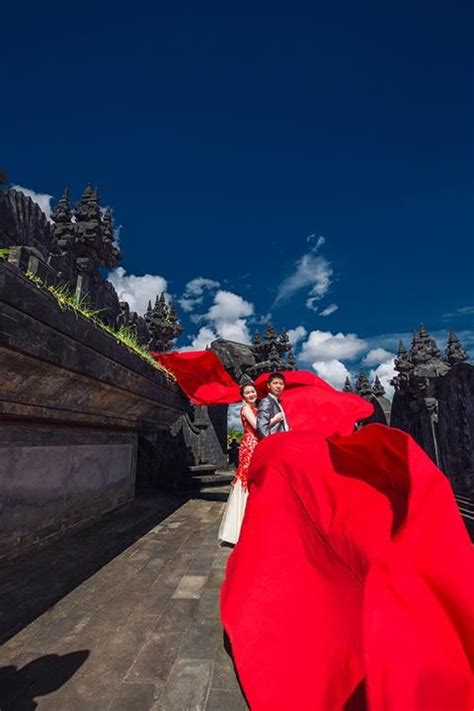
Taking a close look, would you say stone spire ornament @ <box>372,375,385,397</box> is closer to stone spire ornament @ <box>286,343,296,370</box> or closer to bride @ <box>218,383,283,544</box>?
stone spire ornament @ <box>286,343,296,370</box>

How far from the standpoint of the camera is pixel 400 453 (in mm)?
1902

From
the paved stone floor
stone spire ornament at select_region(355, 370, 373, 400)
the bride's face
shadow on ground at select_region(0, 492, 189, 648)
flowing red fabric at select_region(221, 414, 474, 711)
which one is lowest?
the paved stone floor

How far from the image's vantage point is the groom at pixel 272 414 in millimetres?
4066

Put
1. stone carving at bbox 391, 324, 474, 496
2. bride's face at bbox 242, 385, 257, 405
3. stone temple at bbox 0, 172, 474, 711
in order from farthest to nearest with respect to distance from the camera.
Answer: stone carving at bbox 391, 324, 474, 496, bride's face at bbox 242, 385, 257, 405, stone temple at bbox 0, 172, 474, 711

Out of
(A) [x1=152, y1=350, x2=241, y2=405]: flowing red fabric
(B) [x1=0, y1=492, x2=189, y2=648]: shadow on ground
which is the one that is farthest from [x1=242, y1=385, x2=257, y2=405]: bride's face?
(B) [x1=0, y1=492, x2=189, y2=648]: shadow on ground

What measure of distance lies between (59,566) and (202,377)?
398 cm

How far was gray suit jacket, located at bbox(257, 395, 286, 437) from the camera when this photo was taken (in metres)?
4.06

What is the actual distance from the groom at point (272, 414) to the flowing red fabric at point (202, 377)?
209cm

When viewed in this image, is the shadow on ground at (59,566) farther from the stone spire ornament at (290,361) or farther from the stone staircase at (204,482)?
the stone spire ornament at (290,361)

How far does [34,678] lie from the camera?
180 cm

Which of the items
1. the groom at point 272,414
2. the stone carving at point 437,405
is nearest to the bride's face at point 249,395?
the groom at point 272,414

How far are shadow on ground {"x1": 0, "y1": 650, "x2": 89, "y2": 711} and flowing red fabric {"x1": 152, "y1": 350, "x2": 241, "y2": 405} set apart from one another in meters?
4.45

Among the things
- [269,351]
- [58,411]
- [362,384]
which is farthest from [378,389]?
[58,411]

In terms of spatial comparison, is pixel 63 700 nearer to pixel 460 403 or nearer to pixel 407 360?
pixel 460 403
